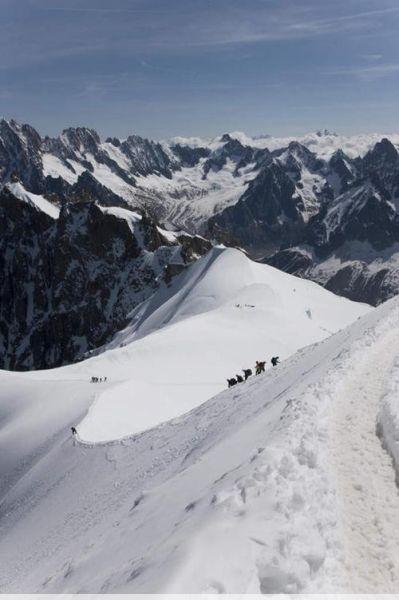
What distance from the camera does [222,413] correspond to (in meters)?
31.5

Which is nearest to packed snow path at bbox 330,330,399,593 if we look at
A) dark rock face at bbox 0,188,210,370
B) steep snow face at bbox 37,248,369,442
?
steep snow face at bbox 37,248,369,442

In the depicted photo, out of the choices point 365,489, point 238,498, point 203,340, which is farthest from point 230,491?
point 203,340

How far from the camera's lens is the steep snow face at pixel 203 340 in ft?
147

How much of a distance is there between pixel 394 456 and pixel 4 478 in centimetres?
3338

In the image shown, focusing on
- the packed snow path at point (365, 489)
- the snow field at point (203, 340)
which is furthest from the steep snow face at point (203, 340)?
the packed snow path at point (365, 489)

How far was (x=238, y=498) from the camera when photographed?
49.0ft

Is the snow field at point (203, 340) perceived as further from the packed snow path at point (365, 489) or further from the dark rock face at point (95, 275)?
the dark rock face at point (95, 275)

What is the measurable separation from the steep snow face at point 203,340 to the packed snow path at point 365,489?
70.2 ft

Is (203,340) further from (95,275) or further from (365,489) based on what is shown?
(95,275)

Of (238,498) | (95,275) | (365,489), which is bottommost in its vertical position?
(365,489)

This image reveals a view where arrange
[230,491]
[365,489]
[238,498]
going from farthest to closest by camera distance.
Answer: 1. [365,489]
2. [230,491]
3. [238,498]

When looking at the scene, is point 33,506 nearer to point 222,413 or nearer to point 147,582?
point 222,413

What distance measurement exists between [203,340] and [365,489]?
52.5 meters

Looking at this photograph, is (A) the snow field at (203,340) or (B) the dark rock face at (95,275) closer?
(A) the snow field at (203,340)
